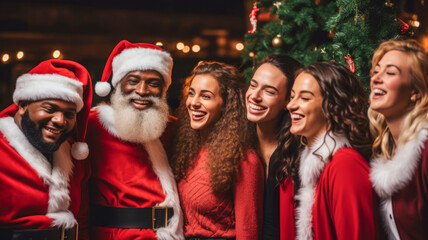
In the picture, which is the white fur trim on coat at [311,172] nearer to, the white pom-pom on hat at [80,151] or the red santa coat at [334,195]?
the red santa coat at [334,195]

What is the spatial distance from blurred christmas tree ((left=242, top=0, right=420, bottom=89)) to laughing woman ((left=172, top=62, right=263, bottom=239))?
821 millimetres

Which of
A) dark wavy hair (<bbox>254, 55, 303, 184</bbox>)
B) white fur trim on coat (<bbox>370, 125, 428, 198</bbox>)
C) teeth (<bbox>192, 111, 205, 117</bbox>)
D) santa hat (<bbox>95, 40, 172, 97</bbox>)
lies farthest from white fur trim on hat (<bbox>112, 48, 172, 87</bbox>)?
white fur trim on coat (<bbox>370, 125, 428, 198</bbox>)

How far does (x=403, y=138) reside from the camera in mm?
2223

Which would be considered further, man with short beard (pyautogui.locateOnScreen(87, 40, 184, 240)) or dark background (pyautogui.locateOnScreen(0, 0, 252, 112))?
dark background (pyautogui.locateOnScreen(0, 0, 252, 112))

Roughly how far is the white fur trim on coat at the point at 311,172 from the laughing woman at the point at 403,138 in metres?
0.25

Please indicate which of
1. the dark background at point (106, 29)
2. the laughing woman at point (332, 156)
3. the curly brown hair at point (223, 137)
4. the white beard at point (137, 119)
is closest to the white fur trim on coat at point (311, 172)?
the laughing woman at point (332, 156)

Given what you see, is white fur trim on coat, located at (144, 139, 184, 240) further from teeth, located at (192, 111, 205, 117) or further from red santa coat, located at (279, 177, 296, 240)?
red santa coat, located at (279, 177, 296, 240)

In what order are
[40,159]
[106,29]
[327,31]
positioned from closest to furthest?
1. [40,159]
2. [327,31]
3. [106,29]

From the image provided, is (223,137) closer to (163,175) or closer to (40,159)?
(163,175)

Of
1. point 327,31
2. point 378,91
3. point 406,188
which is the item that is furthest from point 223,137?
point 327,31

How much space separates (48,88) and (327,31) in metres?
2.60

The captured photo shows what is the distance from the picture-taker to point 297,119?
8.30 ft

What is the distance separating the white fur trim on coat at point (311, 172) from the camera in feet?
7.82

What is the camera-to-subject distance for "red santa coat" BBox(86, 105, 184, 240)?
2.88m
